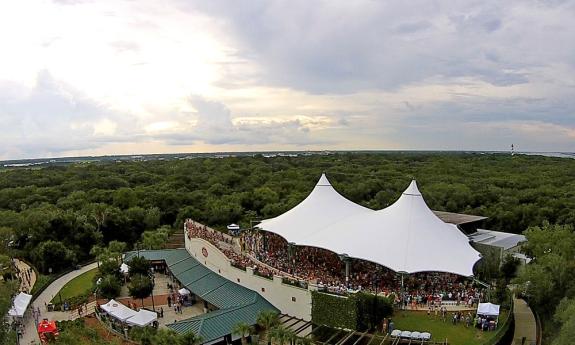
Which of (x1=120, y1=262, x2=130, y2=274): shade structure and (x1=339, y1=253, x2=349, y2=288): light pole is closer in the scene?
(x1=339, y1=253, x2=349, y2=288): light pole

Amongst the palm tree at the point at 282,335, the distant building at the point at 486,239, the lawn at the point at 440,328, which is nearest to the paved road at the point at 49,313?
the palm tree at the point at 282,335

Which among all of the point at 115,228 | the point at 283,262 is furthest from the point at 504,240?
the point at 115,228

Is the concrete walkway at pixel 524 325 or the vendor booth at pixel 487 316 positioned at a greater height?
the vendor booth at pixel 487 316

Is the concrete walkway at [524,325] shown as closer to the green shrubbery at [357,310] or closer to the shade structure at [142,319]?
the green shrubbery at [357,310]

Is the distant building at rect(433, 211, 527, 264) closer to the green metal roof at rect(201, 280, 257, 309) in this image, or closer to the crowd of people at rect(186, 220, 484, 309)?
the crowd of people at rect(186, 220, 484, 309)

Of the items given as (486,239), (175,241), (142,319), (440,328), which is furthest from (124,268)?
(486,239)

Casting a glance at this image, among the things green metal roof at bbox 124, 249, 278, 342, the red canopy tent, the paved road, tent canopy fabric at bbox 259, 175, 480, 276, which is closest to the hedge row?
green metal roof at bbox 124, 249, 278, 342

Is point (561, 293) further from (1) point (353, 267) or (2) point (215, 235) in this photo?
(2) point (215, 235)
